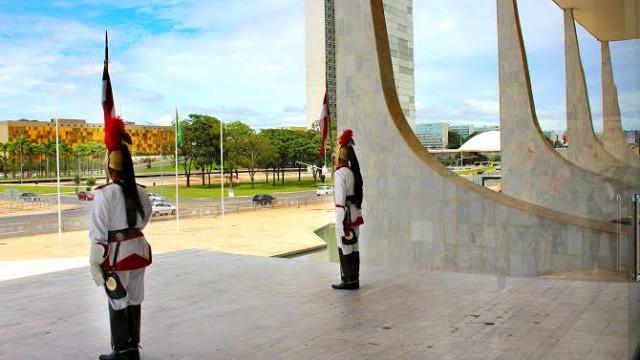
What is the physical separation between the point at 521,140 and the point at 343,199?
3.82 m

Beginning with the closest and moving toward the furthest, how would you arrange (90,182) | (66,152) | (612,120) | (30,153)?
(612,120) → (90,182) → (66,152) → (30,153)

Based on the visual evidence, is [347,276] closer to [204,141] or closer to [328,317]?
[328,317]

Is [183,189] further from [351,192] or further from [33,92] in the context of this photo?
[351,192]

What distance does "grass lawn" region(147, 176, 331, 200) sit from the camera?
2419cm

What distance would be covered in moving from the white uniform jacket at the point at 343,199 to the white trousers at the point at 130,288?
2.25 metres

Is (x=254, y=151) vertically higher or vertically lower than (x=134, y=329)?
higher

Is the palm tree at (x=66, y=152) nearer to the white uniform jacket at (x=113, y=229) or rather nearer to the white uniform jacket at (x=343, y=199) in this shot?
the white uniform jacket at (x=343, y=199)

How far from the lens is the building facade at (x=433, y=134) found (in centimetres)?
789

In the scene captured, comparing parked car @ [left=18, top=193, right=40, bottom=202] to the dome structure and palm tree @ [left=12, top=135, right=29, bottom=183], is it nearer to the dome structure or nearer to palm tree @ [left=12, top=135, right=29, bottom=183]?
palm tree @ [left=12, top=135, right=29, bottom=183]

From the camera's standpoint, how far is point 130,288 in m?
3.65

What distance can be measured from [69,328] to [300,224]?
15.3 metres

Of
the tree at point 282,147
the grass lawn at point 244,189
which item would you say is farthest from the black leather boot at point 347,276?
the tree at point 282,147

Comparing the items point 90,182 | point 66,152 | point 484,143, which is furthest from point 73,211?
point 484,143

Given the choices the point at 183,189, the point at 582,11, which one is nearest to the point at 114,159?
the point at 582,11
